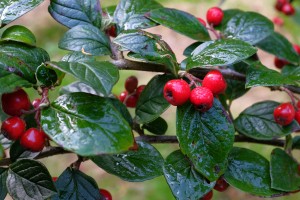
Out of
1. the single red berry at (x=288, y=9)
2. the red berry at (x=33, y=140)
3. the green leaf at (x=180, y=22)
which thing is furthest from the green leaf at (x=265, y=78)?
the single red berry at (x=288, y=9)

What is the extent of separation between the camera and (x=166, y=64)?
874mm

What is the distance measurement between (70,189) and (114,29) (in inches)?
14.7

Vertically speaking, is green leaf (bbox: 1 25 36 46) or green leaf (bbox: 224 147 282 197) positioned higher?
green leaf (bbox: 1 25 36 46)

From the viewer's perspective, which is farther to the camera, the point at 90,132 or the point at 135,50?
the point at 135,50

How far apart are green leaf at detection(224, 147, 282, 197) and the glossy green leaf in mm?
84

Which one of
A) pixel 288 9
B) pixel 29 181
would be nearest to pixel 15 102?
pixel 29 181

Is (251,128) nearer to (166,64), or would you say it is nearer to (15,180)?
(166,64)

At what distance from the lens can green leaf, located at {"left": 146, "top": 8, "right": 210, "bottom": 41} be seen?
39.9 inches

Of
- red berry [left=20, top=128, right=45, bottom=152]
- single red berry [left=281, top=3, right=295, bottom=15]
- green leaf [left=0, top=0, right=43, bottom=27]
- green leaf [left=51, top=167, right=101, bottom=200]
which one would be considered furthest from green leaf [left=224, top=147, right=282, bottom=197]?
single red berry [left=281, top=3, right=295, bottom=15]

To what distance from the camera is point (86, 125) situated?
28.2 inches

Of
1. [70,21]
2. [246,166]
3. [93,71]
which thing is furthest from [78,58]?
[246,166]

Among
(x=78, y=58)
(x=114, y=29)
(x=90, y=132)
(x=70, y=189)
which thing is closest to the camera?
(x=90, y=132)

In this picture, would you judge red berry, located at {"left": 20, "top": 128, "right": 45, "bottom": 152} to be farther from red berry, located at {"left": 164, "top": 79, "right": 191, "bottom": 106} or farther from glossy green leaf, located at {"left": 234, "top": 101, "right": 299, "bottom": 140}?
glossy green leaf, located at {"left": 234, "top": 101, "right": 299, "bottom": 140}

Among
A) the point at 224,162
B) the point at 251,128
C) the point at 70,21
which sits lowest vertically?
the point at 251,128
